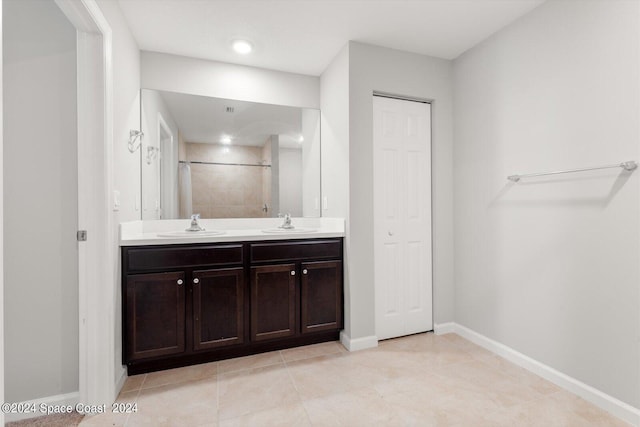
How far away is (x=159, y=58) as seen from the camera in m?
2.62

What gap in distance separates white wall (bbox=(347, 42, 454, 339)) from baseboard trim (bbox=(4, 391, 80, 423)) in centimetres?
174

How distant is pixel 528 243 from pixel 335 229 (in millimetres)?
1375

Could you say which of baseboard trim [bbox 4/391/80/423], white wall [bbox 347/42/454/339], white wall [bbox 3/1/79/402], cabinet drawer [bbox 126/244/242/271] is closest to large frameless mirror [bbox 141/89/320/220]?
cabinet drawer [bbox 126/244/242/271]

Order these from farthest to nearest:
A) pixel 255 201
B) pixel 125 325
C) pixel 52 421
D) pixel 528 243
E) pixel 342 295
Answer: pixel 255 201 → pixel 342 295 → pixel 528 243 → pixel 125 325 → pixel 52 421

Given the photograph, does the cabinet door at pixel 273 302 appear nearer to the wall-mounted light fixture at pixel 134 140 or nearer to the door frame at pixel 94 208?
the door frame at pixel 94 208

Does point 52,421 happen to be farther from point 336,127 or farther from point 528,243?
point 528,243

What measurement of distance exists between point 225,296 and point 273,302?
35cm

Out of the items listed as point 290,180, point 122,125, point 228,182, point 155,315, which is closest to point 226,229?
point 228,182

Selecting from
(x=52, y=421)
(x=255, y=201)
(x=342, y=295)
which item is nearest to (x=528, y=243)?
(x=342, y=295)

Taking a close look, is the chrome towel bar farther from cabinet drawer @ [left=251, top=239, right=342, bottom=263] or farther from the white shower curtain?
the white shower curtain

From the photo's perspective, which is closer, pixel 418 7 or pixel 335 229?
pixel 418 7

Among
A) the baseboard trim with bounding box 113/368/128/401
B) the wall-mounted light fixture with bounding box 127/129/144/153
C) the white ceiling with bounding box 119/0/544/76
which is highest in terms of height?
the white ceiling with bounding box 119/0/544/76

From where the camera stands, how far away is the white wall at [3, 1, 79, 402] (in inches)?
66.9

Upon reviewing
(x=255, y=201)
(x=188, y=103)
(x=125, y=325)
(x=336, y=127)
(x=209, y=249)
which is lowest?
(x=125, y=325)
